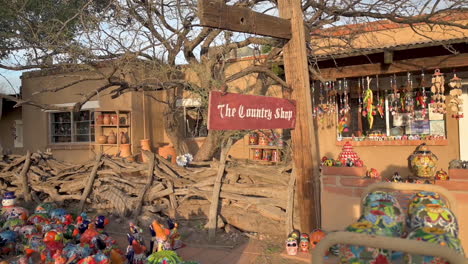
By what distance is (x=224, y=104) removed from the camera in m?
2.88

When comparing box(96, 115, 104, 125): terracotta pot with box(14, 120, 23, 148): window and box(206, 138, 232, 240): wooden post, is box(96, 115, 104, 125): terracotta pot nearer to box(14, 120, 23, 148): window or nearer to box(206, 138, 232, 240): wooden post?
box(14, 120, 23, 148): window

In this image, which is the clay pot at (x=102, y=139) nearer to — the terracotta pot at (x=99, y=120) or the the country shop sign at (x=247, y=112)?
the terracotta pot at (x=99, y=120)

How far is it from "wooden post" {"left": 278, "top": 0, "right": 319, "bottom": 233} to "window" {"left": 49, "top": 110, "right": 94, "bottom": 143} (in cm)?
982

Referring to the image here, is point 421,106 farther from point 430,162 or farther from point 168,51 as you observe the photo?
point 168,51

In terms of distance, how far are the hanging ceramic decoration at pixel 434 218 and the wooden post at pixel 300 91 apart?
6.86ft

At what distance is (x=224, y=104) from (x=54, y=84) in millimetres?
11439

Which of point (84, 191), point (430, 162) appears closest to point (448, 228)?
point (430, 162)

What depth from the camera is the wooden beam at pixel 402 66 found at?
20.7 ft

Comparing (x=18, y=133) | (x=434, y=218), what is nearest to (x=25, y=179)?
(x=434, y=218)

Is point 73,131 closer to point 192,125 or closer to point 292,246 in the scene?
point 192,125

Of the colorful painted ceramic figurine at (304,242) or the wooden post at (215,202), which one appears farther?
the wooden post at (215,202)

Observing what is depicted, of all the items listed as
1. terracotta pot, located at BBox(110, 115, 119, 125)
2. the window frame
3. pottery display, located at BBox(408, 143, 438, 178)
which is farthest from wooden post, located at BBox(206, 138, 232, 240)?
the window frame

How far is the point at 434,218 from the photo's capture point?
68.7 inches

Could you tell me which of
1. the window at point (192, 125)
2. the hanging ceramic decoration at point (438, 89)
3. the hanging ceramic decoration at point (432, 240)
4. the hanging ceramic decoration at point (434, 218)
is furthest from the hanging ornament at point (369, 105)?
the hanging ceramic decoration at point (432, 240)
